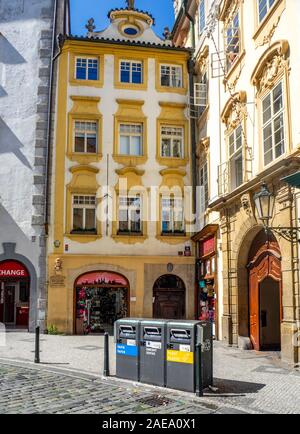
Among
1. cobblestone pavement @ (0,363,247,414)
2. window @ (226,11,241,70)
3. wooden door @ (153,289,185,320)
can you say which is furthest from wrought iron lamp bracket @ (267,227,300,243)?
wooden door @ (153,289,185,320)

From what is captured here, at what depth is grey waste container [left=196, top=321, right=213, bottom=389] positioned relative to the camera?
9.05 m

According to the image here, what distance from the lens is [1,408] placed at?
25.0 feet

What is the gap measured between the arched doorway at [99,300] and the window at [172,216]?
2783 mm

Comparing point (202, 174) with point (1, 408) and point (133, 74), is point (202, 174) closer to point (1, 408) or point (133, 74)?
point (133, 74)

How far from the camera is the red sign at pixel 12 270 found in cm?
2033

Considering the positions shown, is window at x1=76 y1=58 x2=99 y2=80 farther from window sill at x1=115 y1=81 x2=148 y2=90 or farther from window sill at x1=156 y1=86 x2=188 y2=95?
A: window sill at x1=156 y1=86 x2=188 y2=95

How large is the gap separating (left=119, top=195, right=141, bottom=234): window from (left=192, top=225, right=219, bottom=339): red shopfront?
2.42 m

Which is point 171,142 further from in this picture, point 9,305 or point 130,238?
point 9,305

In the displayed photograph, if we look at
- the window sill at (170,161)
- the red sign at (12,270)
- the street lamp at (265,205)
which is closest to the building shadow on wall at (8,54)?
the window sill at (170,161)

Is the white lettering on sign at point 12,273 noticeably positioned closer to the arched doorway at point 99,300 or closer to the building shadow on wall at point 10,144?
the arched doorway at point 99,300

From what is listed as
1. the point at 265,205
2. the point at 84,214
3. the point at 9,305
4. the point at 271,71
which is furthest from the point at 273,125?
the point at 9,305

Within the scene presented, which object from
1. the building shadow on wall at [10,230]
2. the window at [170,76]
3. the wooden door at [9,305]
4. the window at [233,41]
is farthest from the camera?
the wooden door at [9,305]

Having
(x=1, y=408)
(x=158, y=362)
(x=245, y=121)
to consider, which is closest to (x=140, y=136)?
(x=245, y=121)

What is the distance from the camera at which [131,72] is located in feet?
71.3
